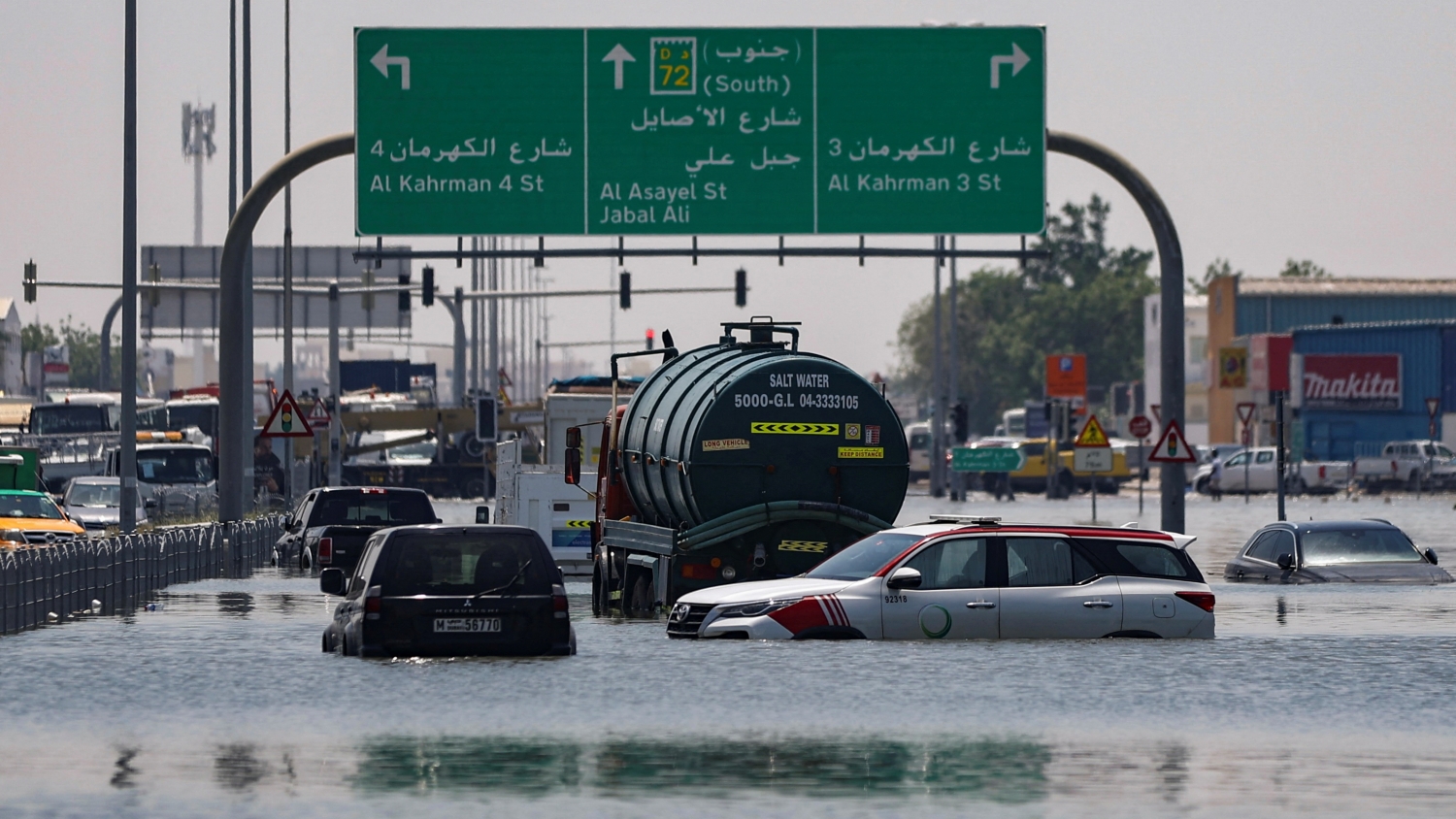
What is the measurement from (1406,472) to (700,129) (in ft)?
156

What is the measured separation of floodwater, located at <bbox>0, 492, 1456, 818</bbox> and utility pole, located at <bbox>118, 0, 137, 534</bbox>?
11650 mm

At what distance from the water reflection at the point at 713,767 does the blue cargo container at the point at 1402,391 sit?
268 ft

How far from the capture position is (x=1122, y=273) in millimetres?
170125

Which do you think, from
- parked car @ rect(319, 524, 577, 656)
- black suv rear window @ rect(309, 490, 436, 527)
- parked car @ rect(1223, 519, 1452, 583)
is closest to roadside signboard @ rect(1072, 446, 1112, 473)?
black suv rear window @ rect(309, 490, 436, 527)

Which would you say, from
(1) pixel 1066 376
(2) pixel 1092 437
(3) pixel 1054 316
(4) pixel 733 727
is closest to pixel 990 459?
(2) pixel 1092 437

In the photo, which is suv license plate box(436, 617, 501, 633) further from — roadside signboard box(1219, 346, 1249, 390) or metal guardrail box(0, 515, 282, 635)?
roadside signboard box(1219, 346, 1249, 390)

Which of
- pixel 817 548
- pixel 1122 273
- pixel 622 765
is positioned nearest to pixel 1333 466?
pixel 817 548

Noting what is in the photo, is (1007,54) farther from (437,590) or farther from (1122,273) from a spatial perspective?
(1122,273)

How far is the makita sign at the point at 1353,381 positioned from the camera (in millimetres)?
92000

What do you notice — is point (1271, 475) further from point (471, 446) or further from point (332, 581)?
point (332, 581)

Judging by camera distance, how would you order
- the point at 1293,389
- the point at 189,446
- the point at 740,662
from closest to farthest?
the point at 740,662
the point at 189,446
the point at 1293,389

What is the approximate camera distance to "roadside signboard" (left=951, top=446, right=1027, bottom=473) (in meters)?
73.3

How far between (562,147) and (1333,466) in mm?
48347

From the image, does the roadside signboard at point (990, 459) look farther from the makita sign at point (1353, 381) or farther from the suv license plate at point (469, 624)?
the suv license plate at point (469, 624)
